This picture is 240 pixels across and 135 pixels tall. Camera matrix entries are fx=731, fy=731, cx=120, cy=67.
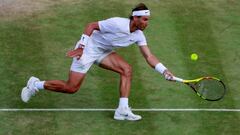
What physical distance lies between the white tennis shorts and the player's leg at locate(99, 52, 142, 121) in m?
0.11

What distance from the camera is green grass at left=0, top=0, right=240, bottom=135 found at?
13336 mm

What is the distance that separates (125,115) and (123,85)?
553mm

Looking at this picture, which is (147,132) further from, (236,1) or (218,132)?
(236,1)

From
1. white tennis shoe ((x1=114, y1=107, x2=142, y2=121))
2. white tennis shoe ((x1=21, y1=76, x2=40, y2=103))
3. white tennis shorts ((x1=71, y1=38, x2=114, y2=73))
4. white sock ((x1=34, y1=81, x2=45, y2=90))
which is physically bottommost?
white tennis shoe ((x1=114, y1=107, x2=142, y2=121))

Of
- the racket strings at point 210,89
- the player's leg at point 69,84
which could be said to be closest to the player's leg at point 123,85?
the player's leg at point 69,84

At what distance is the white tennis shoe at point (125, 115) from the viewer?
13359mm

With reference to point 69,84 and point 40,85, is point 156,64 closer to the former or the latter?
point 69,84

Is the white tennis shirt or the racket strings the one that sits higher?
the white tennis shirt

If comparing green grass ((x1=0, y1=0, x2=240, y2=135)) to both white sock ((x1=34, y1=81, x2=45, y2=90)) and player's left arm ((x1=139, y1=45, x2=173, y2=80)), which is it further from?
player's left arm ((x1=139, y1=45, x2=173, y2=80))

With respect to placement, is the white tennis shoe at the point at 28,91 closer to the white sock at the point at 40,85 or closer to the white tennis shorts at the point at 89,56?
the white sock at the point at 40,85

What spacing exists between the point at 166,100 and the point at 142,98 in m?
0.47

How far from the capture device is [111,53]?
13828 mm

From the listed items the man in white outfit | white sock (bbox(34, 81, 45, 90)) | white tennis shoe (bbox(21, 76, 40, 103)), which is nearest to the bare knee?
the man in white outfit

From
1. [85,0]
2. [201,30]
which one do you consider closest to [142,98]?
[201,30]
